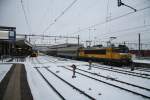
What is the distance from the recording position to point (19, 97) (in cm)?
963

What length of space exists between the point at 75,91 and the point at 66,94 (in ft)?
3.06

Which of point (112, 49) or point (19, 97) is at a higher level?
point (112, 49)

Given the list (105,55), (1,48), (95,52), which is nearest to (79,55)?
(95,52)

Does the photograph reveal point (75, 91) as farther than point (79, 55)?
No

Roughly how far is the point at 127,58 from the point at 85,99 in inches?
781

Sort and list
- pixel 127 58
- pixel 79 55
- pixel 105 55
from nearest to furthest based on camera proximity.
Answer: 1. pixel 127 58
2. pixel 105 55
3. pixel 79 55

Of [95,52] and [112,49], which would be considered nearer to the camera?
[112,49]

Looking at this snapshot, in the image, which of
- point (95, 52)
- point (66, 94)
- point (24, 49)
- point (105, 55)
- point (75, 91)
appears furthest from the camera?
point (24, 49)

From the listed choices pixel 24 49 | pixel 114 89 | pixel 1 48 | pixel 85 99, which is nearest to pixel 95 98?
pixel 85 99

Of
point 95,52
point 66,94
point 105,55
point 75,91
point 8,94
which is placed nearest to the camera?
point 8,94

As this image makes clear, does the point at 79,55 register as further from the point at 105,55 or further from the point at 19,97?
the point at 19,97

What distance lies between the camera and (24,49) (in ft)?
228

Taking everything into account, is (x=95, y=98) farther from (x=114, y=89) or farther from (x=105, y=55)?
(x=105, y=55)

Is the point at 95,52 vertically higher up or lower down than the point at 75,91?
higher up
